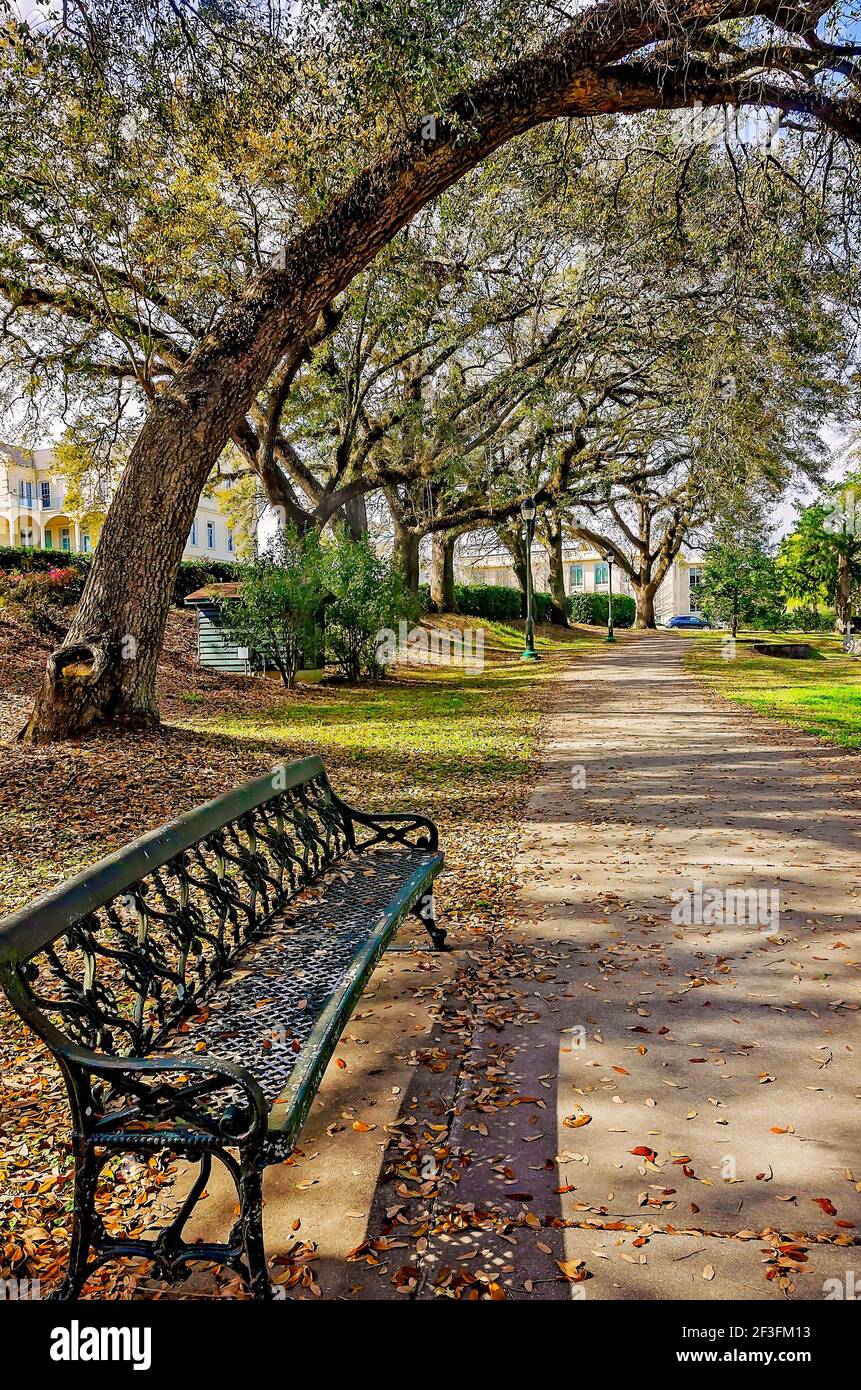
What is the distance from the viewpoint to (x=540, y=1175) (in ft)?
8.72

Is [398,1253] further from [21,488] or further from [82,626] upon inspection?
[21,488]

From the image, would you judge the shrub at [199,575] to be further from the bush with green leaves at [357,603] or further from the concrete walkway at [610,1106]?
the concrete walkway at [610,1106]

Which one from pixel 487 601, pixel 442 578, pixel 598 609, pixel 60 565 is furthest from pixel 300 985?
pixel 598 609

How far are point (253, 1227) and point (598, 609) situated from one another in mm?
55783

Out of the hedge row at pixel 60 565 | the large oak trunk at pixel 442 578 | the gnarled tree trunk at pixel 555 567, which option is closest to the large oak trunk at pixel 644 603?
the gnarled tree trunk at pixel 555 567

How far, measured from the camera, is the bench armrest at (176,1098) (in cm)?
215

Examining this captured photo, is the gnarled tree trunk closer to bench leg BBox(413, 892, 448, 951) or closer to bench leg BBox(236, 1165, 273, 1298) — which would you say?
bench leg BBox(413, 892, 448, 951)

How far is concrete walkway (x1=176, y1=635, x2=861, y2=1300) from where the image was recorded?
7.57ft

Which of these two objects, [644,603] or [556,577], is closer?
[556,577]

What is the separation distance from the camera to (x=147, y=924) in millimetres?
3475

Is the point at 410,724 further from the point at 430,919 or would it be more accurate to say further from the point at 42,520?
the point at 42,520

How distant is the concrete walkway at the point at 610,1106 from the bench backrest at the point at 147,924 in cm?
61

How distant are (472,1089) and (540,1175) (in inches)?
21.1

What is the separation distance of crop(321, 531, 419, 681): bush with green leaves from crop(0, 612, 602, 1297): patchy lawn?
706 mm
